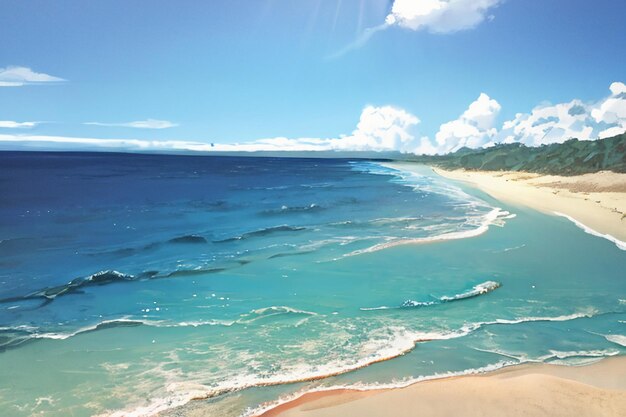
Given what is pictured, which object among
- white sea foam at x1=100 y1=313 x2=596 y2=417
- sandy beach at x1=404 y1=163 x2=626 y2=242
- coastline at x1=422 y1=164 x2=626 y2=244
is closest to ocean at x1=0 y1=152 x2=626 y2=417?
white sea foam at x1=100 y1=313 x2=596 y2=417

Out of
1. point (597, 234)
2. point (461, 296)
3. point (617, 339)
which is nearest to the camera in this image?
point (617, 339)

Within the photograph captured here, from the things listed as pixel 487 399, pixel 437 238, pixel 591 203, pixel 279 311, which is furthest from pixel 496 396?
pixel 591 203

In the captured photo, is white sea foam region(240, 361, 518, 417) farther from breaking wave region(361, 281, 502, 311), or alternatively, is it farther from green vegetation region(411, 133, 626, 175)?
green vegetation region(411, 133, 626, 175)

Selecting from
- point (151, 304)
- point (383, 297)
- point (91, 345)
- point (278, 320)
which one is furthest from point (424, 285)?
point (91, 345)

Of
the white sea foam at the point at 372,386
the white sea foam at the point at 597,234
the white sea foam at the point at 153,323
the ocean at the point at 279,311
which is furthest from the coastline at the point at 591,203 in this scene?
the white sea foam at the point at 153,323

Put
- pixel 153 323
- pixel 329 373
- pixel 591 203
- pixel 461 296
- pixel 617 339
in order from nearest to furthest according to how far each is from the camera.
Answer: pixel 329 373 → pixel 617 339 → pixel 153 323 → pixel 461 296 → pixel 591 203

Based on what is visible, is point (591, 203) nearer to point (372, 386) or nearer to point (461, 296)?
A: point (461, 296)

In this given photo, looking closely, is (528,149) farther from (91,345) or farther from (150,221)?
(91,345)

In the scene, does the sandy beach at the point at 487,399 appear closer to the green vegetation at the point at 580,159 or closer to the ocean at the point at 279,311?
the ocean at the point at 279,311
